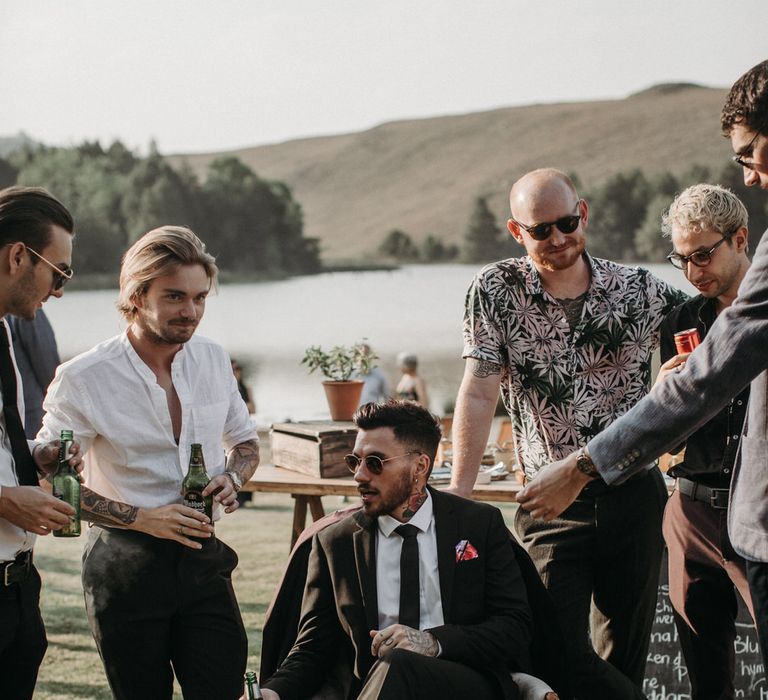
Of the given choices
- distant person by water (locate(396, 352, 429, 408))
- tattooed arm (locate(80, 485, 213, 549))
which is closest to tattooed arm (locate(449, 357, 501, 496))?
tattooed arm (locate(80, 485, 213, 549))

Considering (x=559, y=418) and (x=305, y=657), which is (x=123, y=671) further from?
(x=559, y=418)

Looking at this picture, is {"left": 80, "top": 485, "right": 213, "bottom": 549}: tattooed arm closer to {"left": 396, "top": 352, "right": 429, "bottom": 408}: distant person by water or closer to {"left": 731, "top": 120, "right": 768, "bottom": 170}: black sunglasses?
{"left": 731, "top": 120, "right": 768, "bottom": 170}: black sunglasses

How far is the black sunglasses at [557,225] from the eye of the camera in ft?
9.87

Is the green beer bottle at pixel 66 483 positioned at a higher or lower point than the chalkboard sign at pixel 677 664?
higher

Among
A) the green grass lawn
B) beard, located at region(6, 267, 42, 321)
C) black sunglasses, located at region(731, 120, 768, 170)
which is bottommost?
the green grass lawn

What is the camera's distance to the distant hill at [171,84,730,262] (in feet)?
49.6

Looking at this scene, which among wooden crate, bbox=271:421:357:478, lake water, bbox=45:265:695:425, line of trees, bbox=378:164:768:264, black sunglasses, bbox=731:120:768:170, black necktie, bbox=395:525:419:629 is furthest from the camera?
lake water, bbox=45:265:695:425

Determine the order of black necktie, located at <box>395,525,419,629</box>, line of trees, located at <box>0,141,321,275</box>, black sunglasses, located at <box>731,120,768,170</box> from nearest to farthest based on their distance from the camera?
1. black sunglasses, located at <box>731,120,768,170</box>
2. black necktie, located at <box>395,525,419,629</box>
3. line of trees, located at <box>0,141,321,275</box>

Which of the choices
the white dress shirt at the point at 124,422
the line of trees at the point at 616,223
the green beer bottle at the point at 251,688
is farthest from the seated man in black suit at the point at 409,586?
the line of trees at the point at 616,223

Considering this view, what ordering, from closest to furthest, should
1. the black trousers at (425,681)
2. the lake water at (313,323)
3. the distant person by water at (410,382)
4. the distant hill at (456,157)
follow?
the black trousers at (425,681), the distant person by water at (410,382), the distant hill at (456,157), the lake water at (313,323)

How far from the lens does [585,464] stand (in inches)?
93.8

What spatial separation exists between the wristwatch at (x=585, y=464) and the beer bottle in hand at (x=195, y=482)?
1046 mm

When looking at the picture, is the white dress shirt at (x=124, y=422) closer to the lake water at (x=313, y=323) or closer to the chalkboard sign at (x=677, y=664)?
the chalkboard sign at (x=677, y=664)

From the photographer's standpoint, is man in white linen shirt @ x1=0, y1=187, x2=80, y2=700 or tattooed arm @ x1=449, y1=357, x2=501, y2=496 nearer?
man in white linen shirt @ x1=0, y1=187, x2=80, y2=700
